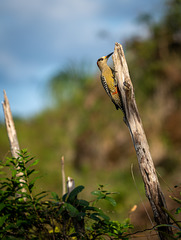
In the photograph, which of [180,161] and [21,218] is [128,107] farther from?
[180,161]

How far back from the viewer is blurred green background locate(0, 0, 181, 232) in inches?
369

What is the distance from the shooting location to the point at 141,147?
2.05m

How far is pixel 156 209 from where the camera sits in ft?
6.44

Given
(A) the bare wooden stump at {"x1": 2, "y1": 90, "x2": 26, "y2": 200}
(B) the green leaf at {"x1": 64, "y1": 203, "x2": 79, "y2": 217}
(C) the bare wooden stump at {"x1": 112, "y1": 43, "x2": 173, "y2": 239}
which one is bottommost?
(B) the green leaf at {"x1": 64, "y1": 203, "x2": 79, "y2": 217}

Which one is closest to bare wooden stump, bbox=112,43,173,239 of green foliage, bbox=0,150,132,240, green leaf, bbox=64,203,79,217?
green foliage, bbox=0,150,132,240

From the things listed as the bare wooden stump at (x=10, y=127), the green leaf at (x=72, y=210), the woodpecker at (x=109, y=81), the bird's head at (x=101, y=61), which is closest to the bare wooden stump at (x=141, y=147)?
the woodpecker at (x=109, y=81)

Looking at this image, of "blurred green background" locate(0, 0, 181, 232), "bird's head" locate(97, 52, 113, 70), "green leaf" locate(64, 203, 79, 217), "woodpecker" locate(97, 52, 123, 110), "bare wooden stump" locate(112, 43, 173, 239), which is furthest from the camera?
"blurred green background" locate(0, 0, 181, 232)

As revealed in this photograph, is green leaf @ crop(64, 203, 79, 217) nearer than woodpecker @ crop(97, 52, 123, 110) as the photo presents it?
Yes

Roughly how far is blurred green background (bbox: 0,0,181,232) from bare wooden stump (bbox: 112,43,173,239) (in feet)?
19.9

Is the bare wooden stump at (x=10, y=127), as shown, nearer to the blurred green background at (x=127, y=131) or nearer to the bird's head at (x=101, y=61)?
the bird's head at (x=101, y=61)

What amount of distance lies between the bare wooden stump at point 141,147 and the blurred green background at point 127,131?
6072mm

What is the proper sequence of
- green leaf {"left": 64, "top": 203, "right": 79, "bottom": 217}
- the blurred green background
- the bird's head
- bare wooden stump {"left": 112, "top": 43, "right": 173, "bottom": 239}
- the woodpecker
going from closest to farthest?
green leaf {"left": 64, "top": 203, "right": 79, "bottom": 217}
bare wooden stump {"left": 112, "top": 43, "right": 173, "bottom": 239}
the woodpecker
the bird's head
the blurred green background

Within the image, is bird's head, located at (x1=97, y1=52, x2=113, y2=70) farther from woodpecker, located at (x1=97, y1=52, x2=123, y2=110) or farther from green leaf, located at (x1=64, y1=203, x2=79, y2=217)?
green leaf, located at (x1=64, y1=203, x2=79, y2=217)

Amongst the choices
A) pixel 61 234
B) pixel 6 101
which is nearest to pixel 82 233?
pixel 61 234
